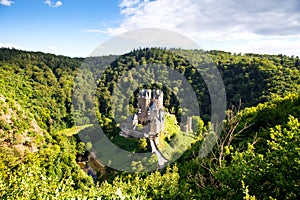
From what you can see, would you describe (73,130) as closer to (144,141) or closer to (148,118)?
(148,118)

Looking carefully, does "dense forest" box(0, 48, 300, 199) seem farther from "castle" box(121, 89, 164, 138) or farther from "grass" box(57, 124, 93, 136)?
"castle" box(121, 89, 164, 138)

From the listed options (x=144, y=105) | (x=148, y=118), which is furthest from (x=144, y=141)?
(x=144, y=105)

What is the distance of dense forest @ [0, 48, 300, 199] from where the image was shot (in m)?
4.27

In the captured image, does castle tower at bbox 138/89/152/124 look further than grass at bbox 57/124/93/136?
No

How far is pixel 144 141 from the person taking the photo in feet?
77.2

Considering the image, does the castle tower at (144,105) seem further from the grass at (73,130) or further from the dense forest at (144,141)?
the grass at (73,130)

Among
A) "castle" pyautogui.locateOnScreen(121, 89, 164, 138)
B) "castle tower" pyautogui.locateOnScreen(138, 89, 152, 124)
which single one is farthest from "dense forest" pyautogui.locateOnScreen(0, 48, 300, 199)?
"castle tower" pyautogui.locateOnScreen(138, 89, 152, 124)

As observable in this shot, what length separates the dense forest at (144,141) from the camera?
4273mm

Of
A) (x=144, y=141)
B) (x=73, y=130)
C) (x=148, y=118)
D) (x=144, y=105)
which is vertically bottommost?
(x=73, y=130)

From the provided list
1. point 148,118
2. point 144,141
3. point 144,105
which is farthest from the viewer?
point 144,105

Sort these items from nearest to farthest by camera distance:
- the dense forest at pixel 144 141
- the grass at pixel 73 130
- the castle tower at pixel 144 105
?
1. the dense forest at pixel 144 141
2. the castle tower at pixel 144 105
3. the grass at pixel 73 130

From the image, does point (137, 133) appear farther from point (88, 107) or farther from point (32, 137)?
point (88, 107)

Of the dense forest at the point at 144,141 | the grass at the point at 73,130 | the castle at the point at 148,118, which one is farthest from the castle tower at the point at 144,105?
the grass at the point at 73,130

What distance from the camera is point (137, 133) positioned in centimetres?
2634
